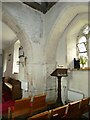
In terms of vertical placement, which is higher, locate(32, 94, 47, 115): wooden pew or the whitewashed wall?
the whitewashed wall

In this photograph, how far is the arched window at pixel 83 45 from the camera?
384cm

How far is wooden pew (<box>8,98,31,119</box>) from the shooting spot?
2.60 m

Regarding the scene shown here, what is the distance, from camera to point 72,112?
2.44 metres

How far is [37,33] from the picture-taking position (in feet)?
13.3

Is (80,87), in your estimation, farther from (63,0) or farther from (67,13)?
(63,0)

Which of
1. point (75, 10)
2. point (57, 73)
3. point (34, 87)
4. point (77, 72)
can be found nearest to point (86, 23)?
point (75, 10)

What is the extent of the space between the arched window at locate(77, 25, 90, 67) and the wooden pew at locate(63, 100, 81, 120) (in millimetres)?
1521

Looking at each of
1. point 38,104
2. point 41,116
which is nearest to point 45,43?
point 38,104

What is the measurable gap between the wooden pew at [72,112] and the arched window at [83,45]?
1.52 m

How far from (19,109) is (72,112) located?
934 millimetres

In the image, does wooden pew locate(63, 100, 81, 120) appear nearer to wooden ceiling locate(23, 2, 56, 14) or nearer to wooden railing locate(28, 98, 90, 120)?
wooden railing locate(28, 98, 90, 120)

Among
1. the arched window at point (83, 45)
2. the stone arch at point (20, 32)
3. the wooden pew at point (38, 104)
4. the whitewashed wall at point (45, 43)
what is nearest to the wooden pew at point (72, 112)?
the wooden pew at point (38, 104)

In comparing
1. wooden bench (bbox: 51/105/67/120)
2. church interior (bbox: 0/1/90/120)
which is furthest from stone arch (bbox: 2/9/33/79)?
wooden bench (bbox: 51/105/67/120)

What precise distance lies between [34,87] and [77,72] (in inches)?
47.0
